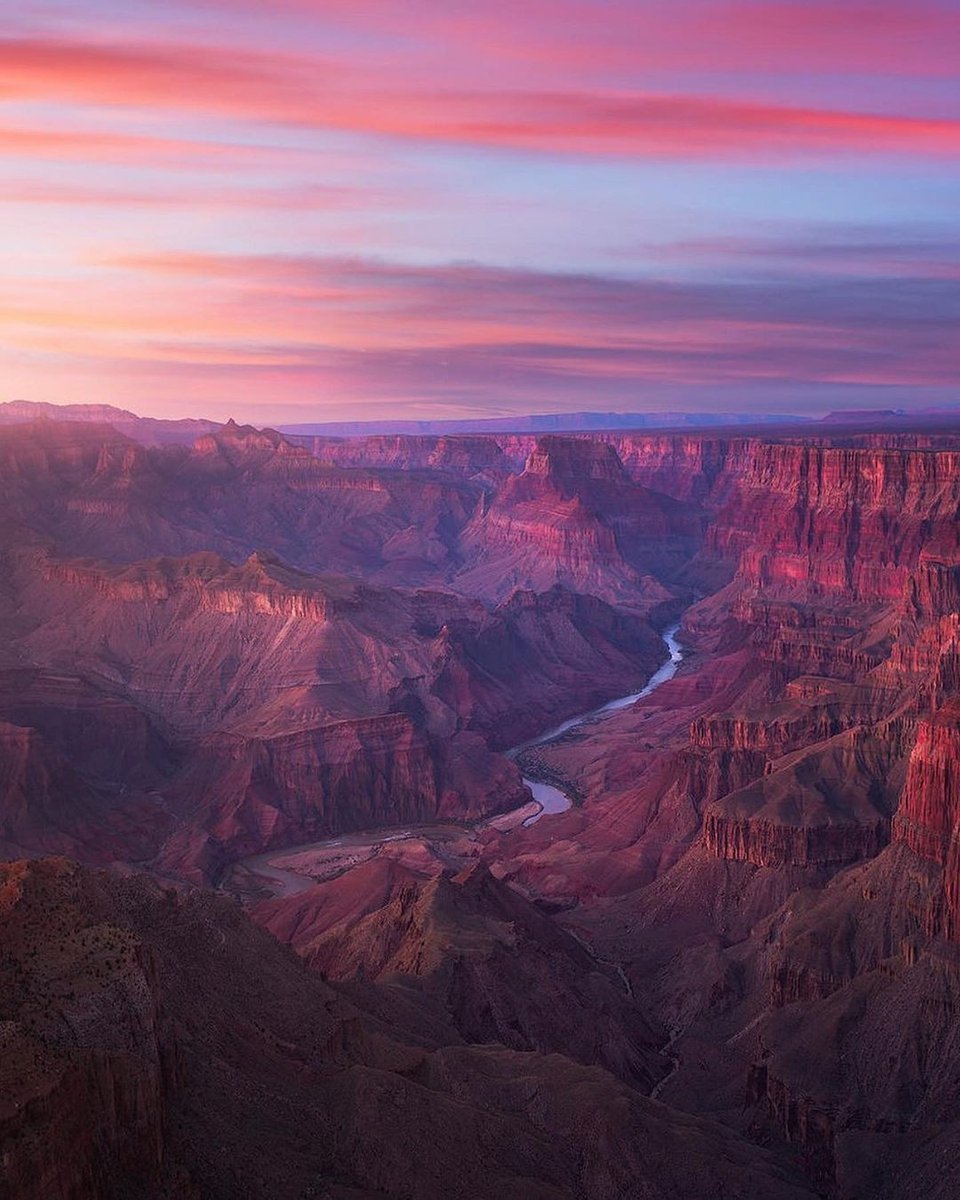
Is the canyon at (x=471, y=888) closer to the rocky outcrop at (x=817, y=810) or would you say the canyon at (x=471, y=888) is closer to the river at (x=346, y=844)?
the rocky outcrop at (x=817, y=810)

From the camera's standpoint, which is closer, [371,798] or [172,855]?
[172,855]

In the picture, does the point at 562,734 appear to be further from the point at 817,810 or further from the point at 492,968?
the point at 492,968

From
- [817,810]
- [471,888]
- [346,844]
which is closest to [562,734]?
[346,844]

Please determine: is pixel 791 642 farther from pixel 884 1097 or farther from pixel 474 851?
pixel 884 1097

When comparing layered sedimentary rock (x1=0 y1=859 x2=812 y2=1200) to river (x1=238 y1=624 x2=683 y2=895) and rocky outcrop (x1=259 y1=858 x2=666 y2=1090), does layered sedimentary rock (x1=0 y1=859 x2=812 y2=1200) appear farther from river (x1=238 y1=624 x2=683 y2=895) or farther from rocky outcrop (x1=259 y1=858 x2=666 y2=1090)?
river (x1=238 y1=624 x2=683 y2=895)

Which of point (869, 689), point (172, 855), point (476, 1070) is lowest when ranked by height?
point (172, 855)

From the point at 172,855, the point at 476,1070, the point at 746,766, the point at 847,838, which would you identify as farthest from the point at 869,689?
the point at 476,1070

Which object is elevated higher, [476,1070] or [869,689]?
[869,689]

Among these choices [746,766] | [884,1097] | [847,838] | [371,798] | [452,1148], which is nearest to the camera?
[452,1148]
